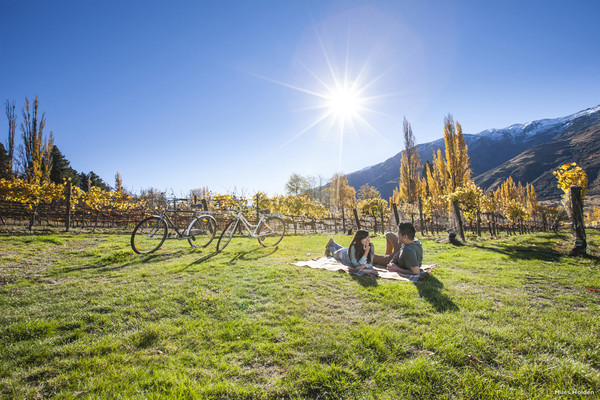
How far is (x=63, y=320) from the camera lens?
7.97 ft

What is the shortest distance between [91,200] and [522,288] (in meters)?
16.1

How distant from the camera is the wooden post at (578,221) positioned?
6219mm

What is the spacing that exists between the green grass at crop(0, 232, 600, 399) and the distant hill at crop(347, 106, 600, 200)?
95284 millimetres

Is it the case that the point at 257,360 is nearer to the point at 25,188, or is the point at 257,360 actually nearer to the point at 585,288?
the point at 585,288

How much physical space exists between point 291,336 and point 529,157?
152378 millimetres

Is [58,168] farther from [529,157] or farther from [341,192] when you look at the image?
[529,157]

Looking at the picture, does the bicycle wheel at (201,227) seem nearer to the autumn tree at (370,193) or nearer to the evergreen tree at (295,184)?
the autumn tree at (370,193)

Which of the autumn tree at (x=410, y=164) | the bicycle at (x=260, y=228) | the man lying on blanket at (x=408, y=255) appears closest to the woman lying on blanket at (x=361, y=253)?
the man lying on blanket at (x=408, y=255)

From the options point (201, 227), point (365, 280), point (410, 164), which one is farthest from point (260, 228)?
point (410, 164)

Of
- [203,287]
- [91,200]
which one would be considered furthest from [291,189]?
[203,287]

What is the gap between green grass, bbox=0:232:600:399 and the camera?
1.61 meters

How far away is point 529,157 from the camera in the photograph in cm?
10744

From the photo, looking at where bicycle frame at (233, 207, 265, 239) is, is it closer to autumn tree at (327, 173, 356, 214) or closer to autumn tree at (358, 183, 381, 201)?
autumn tree at (358, 183, 381, 201)

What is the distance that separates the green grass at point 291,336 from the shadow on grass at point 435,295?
0.03 meters
